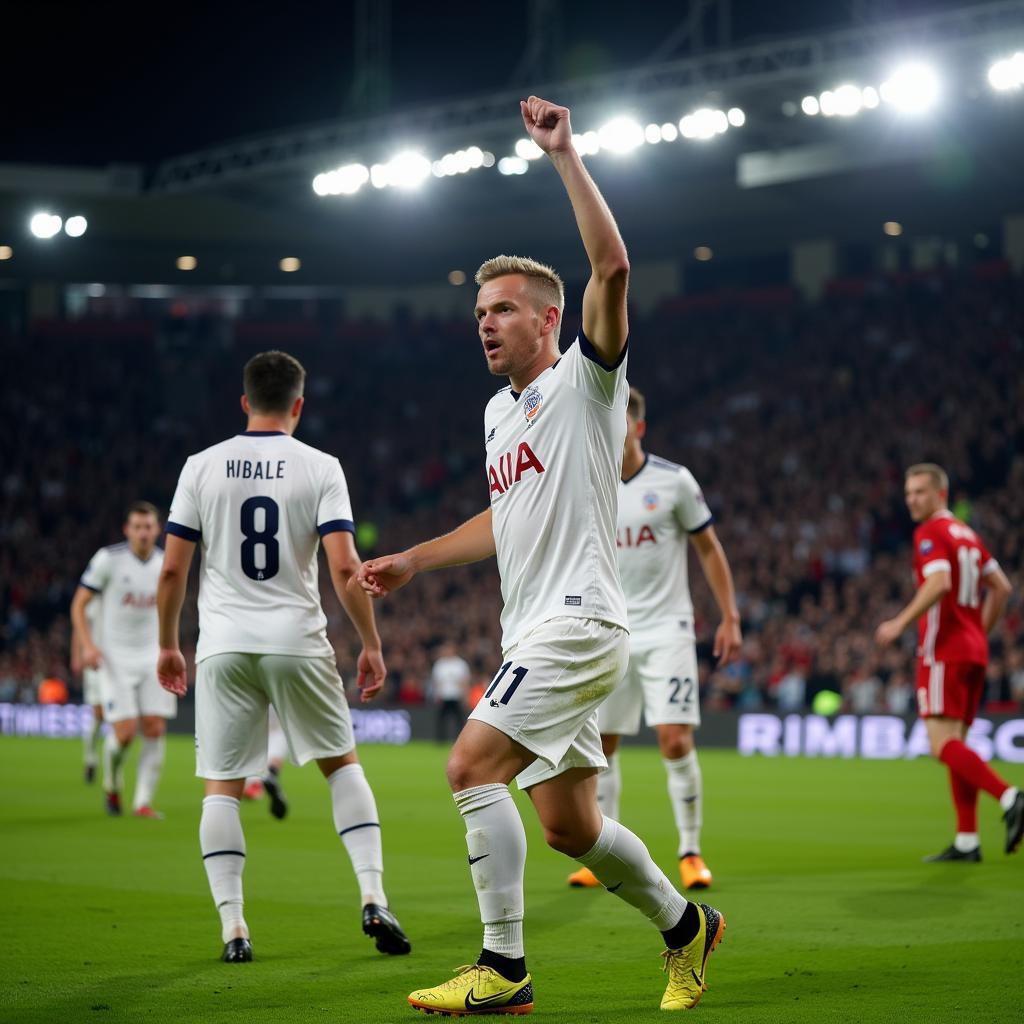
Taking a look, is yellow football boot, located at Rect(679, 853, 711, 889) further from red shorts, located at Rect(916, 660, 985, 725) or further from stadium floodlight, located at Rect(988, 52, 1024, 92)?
stadium floodlight, located at Rect(988, 52, 1024, 92)

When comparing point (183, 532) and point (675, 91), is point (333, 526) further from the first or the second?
point (675, 91)

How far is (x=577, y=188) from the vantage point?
4.79 metres

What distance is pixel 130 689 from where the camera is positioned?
1256 centimetres

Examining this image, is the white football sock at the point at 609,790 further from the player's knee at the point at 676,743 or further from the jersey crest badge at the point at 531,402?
the jersey crest badge at the point at 531,402

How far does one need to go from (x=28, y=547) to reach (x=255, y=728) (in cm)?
2979

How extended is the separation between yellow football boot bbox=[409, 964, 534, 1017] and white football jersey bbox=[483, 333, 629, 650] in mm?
1073

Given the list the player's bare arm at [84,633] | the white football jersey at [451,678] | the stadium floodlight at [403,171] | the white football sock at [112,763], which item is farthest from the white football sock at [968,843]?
the stadium floodlight at [403,171]

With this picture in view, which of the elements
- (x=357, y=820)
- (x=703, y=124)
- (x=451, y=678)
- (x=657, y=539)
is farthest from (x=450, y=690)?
(x=357, y=820)

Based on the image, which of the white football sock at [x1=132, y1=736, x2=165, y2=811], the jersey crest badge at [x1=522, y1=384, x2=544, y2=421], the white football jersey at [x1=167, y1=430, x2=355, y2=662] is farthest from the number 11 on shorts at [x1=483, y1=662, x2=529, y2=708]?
the white football sock at [x1=132, y1=736, x2=165, y2=811]

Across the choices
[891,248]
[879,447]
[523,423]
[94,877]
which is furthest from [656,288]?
[523,423]

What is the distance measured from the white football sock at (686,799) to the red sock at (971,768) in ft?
6.11

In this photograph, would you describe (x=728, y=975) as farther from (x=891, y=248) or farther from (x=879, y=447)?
(x=891, y=248)

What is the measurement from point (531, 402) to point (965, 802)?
5719 mm

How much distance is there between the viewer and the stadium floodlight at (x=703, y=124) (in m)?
23.9
